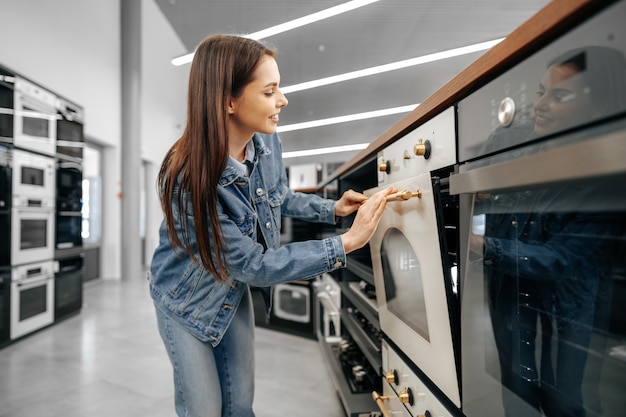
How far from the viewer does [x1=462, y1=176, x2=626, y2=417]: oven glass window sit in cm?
45

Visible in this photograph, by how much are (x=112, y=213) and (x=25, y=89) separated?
3034mm

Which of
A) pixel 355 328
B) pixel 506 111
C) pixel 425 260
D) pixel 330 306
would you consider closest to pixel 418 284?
pixel 425 260

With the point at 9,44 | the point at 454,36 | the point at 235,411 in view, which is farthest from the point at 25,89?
the point at 454,36

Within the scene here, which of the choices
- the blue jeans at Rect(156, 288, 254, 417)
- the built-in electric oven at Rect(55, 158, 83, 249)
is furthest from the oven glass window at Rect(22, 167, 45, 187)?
the blue jeans at Rect(156, 288, 254, 417)

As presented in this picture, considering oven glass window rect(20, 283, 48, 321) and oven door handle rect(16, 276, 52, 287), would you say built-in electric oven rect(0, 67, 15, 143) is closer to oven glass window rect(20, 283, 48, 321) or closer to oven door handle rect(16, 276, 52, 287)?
oven door handle rect(16, 276, 52, 287)

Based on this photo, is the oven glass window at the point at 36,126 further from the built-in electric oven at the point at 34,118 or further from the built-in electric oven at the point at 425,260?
the built-in electric oven at the point at 425,260

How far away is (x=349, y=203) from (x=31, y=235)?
3.04 m

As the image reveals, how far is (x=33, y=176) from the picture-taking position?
310 centimetres

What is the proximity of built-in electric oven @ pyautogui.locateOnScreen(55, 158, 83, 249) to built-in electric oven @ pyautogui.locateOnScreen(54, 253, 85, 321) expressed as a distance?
15 cm

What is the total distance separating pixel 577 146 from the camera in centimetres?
39

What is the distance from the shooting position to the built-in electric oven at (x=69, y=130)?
3.48 metres

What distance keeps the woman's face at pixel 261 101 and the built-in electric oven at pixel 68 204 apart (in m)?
3.14

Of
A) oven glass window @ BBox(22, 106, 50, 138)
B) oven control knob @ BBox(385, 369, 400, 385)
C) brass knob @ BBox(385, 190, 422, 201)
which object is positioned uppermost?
oven glass window @ BBox(22, 106, 50, 138)

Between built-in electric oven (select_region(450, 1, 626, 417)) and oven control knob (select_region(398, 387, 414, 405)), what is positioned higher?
built-in electric oven (select_region(450, 1, 626, 417))
